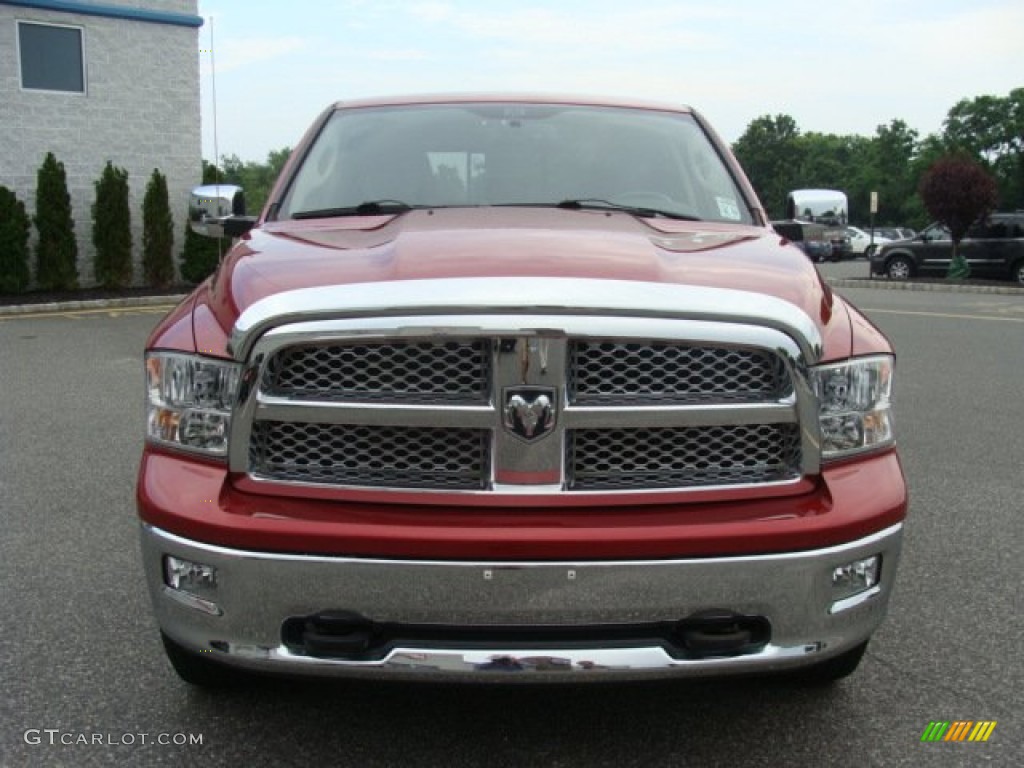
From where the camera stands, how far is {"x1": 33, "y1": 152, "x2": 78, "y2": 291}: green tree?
611 inches

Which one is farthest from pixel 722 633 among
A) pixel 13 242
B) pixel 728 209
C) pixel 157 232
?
pixel 157 232

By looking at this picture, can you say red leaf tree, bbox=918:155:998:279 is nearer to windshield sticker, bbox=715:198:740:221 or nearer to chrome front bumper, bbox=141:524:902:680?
windshield sticker, bbox=715:198:740:221

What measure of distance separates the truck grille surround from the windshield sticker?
139cm

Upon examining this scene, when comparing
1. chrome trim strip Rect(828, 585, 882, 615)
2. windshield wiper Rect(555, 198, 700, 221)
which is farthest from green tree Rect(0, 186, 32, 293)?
chrome trim strip Rect(828, 585, 882, 615)

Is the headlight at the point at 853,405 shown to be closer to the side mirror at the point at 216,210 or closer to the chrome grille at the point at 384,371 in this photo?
the chrome grille at the point at 384,371

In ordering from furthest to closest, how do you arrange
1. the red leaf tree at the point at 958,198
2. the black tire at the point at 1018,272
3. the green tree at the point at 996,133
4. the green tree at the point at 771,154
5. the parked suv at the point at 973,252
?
the green tree at the point at 771,154, the green tree at the point at 996,133, the red leaf tree at the point at 958,198, the parked suv at the point at 973,252, the black tire at the point at 1018,272

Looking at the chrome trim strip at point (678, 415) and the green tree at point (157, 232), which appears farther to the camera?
the green tree at point (157, 232)

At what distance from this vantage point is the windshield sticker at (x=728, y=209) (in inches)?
143

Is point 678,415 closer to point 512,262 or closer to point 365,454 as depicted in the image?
point 512,262

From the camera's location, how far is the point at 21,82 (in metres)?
15.9

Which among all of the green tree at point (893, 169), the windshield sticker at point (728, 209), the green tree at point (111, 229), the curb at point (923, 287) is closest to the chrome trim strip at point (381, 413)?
the windshield sticker at point (728, 209)

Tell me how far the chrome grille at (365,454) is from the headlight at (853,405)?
0.82 m

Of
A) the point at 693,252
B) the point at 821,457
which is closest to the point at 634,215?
the point at 693,252

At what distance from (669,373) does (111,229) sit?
51.5 ft
